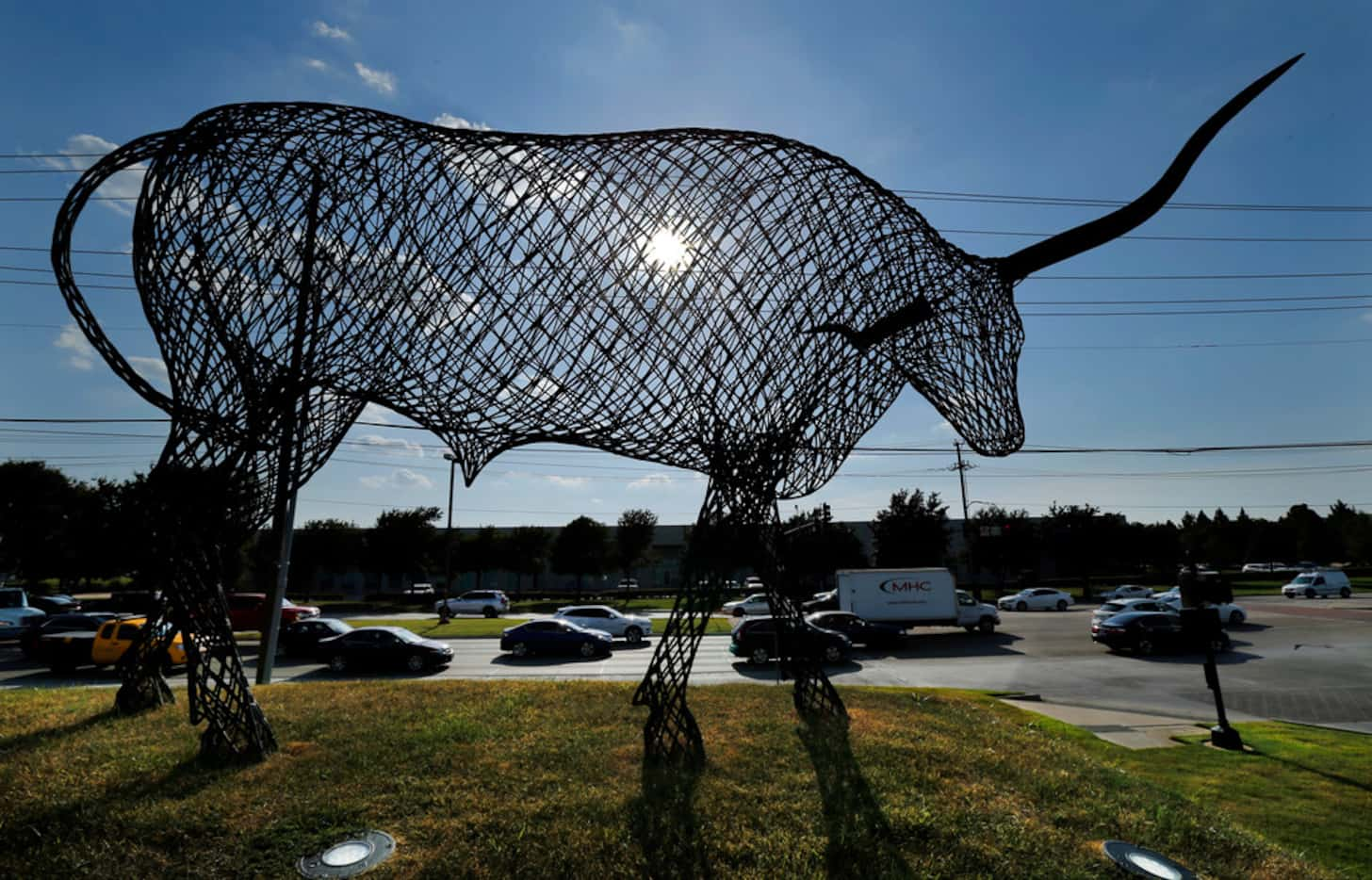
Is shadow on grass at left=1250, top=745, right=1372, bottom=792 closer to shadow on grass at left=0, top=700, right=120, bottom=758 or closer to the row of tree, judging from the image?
shadow on grass at left=0, top=700, right=120, bottom=758

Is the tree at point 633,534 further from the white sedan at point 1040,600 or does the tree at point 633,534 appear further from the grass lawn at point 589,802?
the grass lawn at point 589,802

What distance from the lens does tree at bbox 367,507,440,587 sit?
4278 centimetres

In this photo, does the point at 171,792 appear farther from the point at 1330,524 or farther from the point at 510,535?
the point at 1330,524

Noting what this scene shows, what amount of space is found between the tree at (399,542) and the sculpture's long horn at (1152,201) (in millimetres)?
43153

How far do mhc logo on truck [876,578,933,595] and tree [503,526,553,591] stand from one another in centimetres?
2864

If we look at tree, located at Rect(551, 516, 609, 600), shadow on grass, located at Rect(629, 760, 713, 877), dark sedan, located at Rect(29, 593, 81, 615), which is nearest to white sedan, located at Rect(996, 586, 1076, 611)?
tree, located at Rect(551, 516, 609, 600)

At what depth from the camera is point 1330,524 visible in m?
60.5

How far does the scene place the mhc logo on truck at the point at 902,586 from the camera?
21.9 metres

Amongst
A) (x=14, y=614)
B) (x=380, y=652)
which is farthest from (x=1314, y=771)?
(x=14, y=614)

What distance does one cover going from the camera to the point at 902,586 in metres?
21.9

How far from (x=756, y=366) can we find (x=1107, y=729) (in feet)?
25.7

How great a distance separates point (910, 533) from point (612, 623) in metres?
25.6

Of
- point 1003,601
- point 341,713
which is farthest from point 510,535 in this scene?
point 341,713

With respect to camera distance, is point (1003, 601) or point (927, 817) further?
point (1003, 601)
